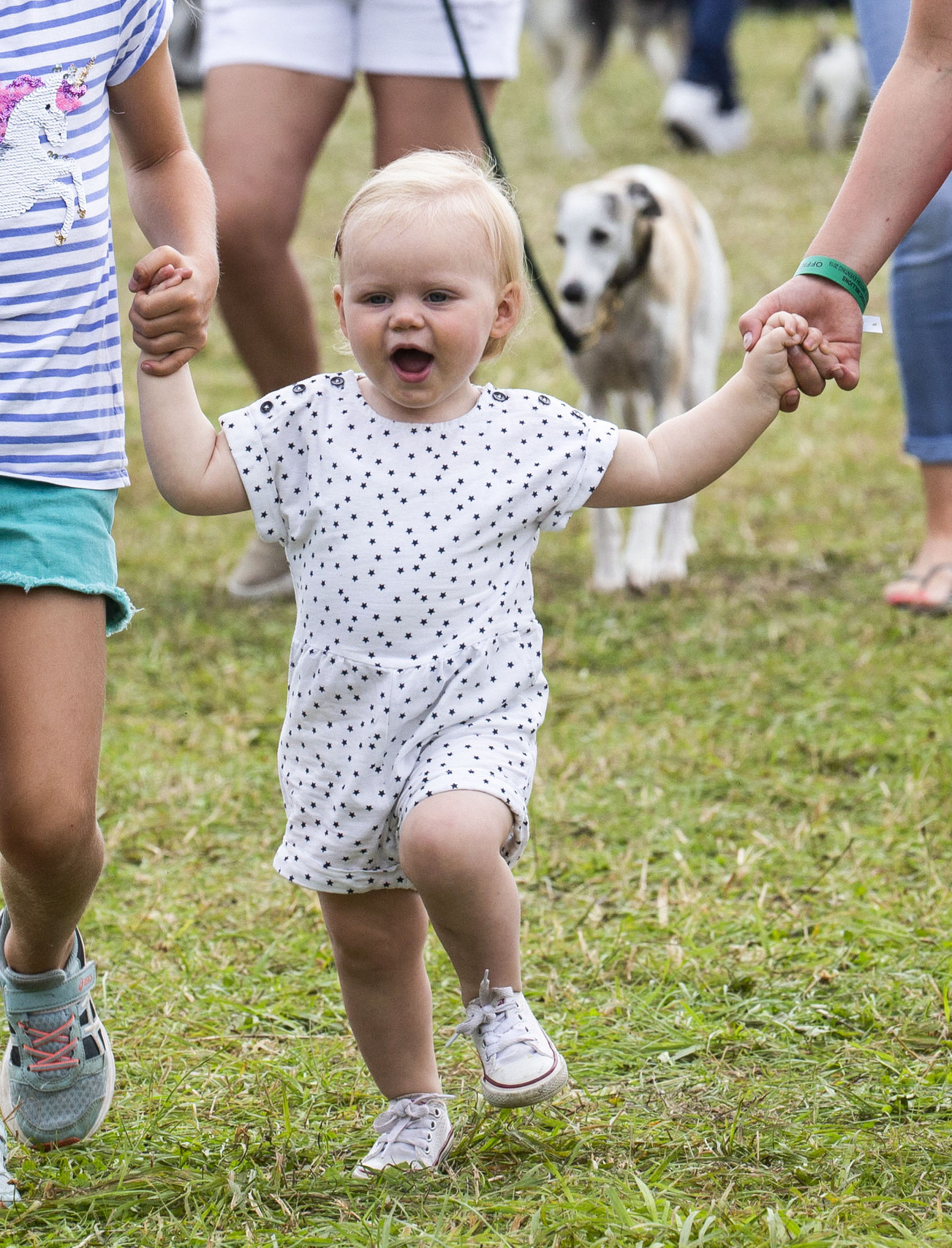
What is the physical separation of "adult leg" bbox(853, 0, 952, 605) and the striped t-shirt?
2185mm

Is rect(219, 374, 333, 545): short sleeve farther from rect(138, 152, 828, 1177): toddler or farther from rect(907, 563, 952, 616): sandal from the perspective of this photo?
rect(907, 563, 952, 616): sandal

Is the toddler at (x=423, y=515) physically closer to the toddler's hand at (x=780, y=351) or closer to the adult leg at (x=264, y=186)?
the toddler's hand at (x=780, y=351)

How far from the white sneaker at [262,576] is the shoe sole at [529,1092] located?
2.70m

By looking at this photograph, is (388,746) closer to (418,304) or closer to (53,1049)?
(418,304)

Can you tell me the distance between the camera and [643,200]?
4793mm

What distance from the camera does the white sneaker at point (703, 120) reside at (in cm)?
1247

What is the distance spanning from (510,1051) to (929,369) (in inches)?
108

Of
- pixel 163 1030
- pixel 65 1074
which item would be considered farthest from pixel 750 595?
pixel 65 1074

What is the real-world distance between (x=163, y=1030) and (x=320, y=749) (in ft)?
2.36

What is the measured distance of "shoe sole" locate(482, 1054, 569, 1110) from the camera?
1.76 m

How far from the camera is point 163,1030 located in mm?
2342

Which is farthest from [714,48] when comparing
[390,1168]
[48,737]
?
[390,1168]

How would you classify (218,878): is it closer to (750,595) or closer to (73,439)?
(73,439)

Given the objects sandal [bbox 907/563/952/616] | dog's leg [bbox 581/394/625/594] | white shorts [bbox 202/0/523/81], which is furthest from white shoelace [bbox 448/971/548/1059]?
dog's leg [bbox 581/394/625/594]
